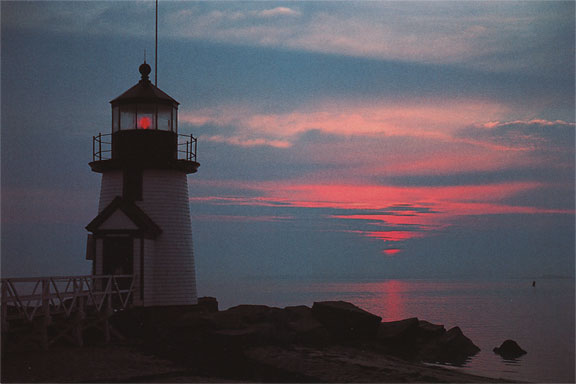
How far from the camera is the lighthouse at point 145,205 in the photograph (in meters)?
21.5

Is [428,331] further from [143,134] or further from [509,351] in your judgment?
[143,134]

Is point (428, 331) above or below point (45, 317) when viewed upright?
below

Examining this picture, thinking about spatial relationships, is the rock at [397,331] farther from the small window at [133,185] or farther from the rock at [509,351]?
the small window at [133,185]

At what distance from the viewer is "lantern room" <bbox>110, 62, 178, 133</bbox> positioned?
72.7 feet

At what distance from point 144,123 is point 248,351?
8.61 m

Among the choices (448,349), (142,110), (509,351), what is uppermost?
(142,110)

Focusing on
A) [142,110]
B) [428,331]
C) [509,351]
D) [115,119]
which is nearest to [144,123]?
[142,110]

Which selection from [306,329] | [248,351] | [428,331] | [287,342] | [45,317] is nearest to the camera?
[45,317]

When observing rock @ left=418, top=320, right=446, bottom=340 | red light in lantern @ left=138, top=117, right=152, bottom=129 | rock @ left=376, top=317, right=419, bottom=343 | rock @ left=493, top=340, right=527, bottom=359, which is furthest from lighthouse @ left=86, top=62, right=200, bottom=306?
rock @ left=493, top=340, right=527, bottom=359

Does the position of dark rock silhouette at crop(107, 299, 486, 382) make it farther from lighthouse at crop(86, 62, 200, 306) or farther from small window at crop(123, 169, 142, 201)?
small window at crop(123, 169, 142, 201)

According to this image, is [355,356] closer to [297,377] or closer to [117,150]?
[297,377]

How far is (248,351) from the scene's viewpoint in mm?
19531

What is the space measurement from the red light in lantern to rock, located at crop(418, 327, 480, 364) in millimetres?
13116

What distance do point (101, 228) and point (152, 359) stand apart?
5.86 m
